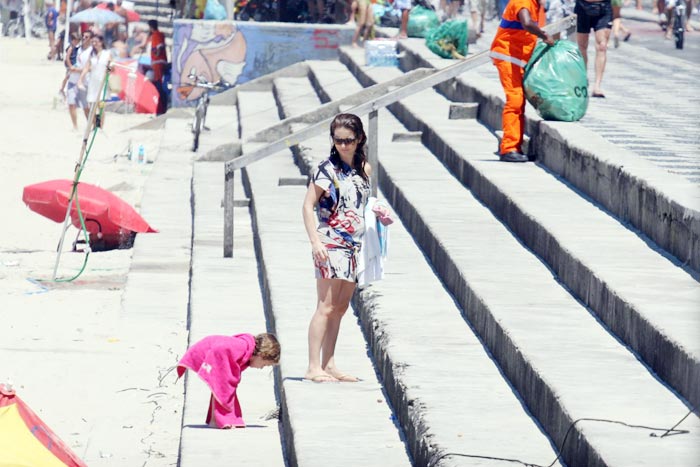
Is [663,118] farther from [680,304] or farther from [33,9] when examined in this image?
[33,9]

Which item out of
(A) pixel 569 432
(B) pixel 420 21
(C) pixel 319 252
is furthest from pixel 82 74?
(A) pixel 569 432

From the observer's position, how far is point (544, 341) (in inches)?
261

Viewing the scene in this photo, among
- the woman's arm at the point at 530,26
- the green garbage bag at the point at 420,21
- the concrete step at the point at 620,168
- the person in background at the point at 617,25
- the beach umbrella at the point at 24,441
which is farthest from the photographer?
the green garbage bag at the point at 420,21

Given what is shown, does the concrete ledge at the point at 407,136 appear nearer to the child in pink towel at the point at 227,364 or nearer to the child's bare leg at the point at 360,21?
the child in pink towel at the point at 227,364

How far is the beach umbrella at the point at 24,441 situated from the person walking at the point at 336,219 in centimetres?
149

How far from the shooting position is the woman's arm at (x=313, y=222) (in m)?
7.05

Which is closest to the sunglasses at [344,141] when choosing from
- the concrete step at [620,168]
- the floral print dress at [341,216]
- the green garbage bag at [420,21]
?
the floral print dress at [341,216]

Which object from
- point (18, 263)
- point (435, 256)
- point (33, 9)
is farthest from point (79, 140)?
point (33, 9)

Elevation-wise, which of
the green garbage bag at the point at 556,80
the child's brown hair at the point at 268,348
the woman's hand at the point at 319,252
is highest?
the green garbage bag at the point at 556,80

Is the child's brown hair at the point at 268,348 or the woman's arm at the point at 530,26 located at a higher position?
the woman's arm at the point at 530,26

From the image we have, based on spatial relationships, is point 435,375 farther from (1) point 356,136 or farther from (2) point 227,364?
(1) point 356,136

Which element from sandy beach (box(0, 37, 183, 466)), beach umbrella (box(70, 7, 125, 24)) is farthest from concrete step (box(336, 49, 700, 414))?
beach umbrella (box(70, 7, 125, 24))

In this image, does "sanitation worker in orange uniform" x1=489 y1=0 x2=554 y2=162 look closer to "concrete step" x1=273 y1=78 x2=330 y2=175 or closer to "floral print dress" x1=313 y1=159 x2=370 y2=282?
"concrete step" x1=273 y1=78 x2=330 y2=175

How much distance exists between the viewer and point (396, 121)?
51.4 feet
